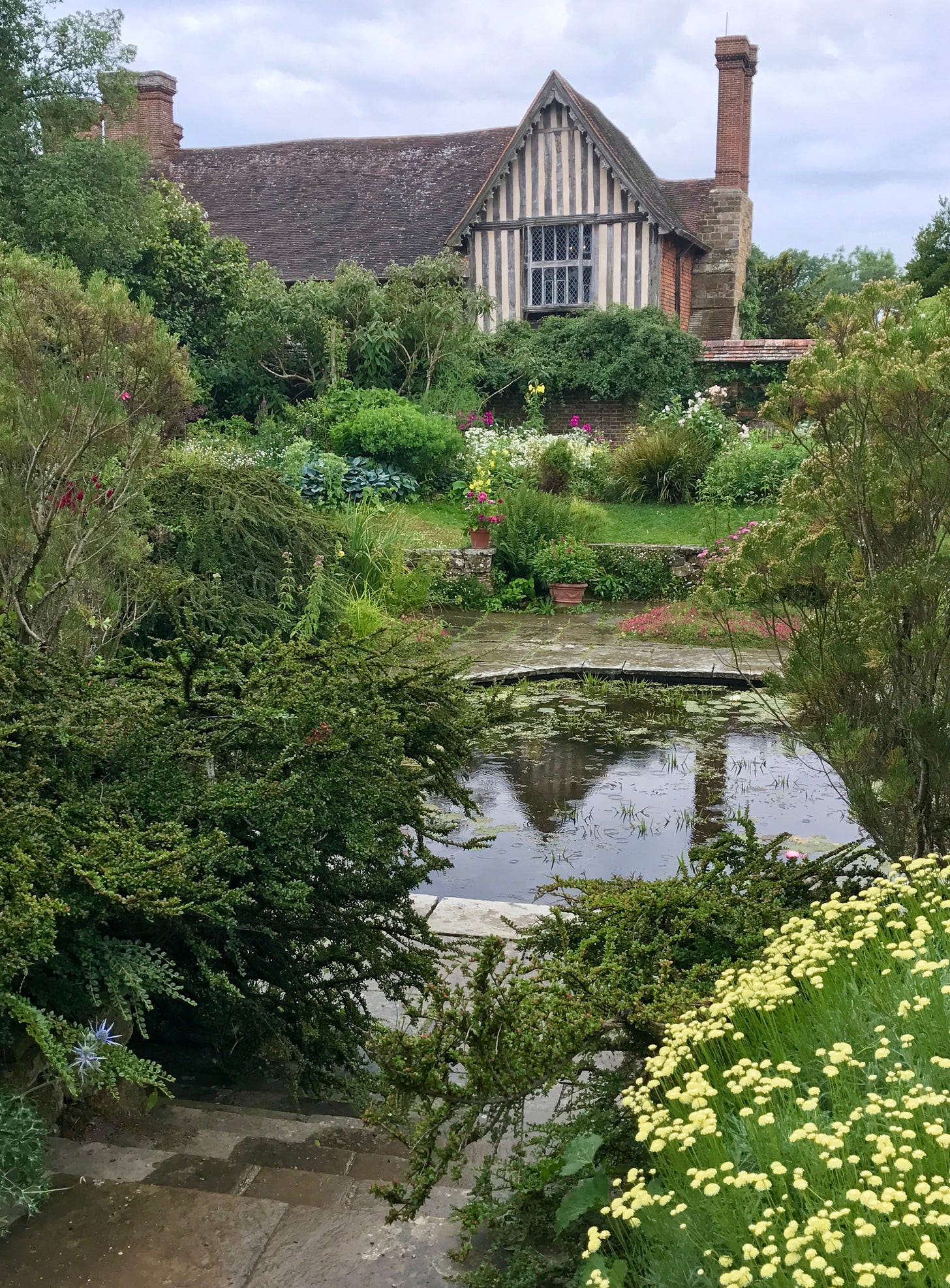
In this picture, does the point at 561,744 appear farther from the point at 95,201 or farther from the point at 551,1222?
the point at 95,201

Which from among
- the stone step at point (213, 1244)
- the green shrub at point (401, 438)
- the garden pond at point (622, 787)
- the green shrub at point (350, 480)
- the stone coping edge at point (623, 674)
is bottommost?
the garden pond at point (622, 787)

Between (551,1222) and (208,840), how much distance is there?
113 centimetres

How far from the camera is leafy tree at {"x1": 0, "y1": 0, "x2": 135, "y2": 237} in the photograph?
18.6 m

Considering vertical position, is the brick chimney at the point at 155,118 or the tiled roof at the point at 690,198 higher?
the brick chimney at the point at 155,118

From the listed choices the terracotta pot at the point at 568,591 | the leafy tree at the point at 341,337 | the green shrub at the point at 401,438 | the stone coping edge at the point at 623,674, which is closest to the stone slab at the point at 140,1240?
the stone coping edge at the point at 623,674

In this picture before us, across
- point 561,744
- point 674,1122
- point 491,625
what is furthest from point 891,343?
point 491,625

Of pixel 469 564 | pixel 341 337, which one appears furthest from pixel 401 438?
Result: pixel 341 337

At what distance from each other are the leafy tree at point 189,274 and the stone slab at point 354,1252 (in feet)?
62.3

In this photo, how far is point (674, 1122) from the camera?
208cm

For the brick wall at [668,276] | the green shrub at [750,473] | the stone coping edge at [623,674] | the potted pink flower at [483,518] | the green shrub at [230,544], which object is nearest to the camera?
the green shrub at [230,544]

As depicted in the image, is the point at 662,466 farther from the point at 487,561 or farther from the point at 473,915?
the point at 473,915

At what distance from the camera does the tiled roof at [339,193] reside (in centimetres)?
2348

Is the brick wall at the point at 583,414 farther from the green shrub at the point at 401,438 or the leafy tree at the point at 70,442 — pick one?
the leafy tree at the point at 70,442

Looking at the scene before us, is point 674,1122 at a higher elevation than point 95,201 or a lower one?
lower
